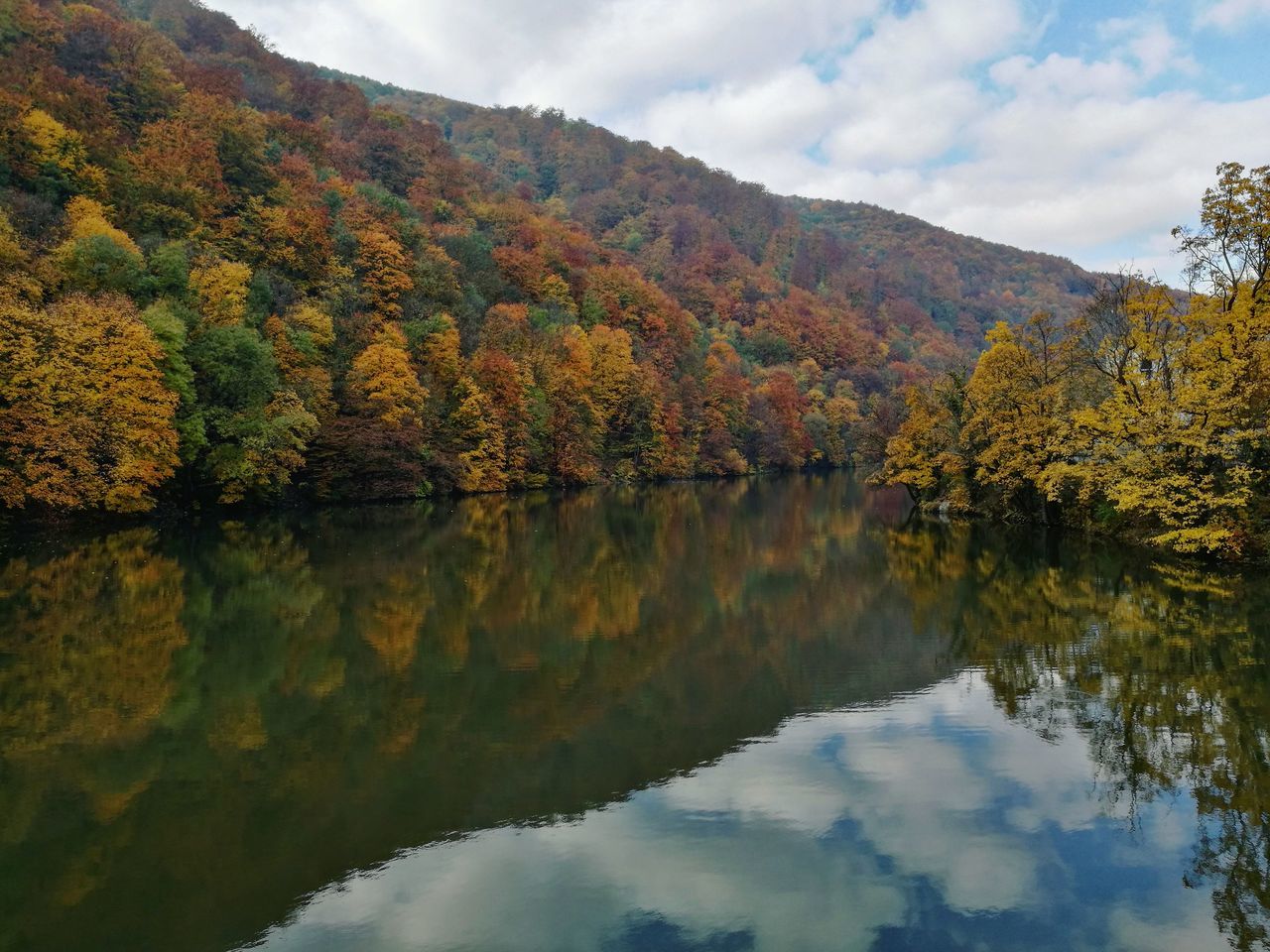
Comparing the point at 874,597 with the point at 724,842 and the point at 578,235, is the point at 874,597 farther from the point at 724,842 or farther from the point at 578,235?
the point at 578,235

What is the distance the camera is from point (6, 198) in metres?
35.9

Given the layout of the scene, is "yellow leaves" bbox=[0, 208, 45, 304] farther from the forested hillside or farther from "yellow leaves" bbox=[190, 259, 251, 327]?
"yellow leaves" bbox=[190, 259, 251, 327]

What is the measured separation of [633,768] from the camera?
30.2ft

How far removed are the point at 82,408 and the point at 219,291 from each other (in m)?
11.3

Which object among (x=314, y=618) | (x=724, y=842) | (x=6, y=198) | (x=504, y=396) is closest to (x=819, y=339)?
(x=504, y=396)

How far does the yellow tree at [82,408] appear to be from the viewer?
27047 millimetres

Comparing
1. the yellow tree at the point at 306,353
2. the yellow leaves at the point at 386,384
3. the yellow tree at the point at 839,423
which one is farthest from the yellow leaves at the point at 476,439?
the yellow tree at the point at 839,423

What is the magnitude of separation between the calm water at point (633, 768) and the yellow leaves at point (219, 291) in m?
21.6

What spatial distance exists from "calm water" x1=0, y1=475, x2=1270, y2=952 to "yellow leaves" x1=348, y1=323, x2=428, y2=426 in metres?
26.8

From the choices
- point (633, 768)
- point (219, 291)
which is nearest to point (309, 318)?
point (219, 291)

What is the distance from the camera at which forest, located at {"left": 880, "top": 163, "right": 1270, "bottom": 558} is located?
20406 millimetres

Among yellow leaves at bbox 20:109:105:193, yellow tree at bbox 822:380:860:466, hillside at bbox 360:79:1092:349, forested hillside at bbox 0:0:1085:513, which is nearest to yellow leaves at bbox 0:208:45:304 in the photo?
forested hillside at bbox 0:0:1085:513

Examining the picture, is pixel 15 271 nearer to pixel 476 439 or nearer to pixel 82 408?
pixel 82 408

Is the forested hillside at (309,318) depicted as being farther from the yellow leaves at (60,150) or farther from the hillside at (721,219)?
the hillside at (721,219)
